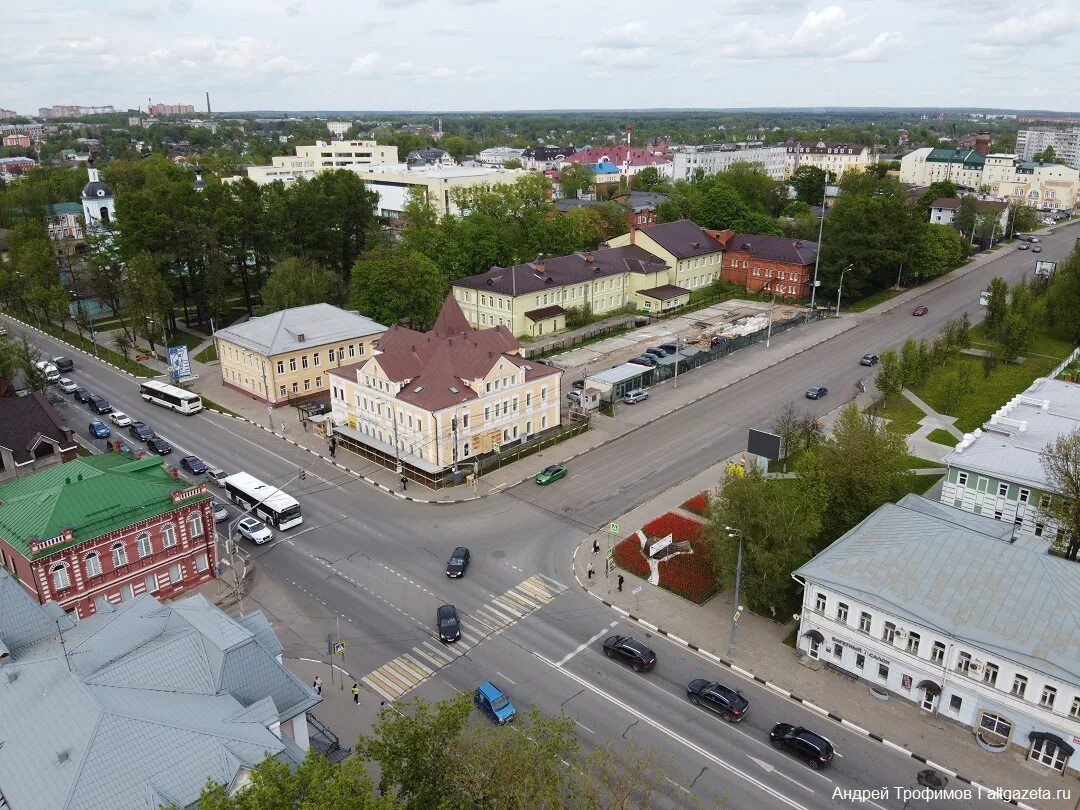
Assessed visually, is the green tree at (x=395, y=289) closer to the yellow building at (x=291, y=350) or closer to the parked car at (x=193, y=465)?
the yellow building at (x=291, y=350)

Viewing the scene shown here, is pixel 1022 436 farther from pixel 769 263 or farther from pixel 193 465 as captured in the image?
pixel 769 263

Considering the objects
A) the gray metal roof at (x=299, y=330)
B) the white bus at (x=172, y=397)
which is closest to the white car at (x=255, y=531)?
the gray metal roof at (x=299, y=330)

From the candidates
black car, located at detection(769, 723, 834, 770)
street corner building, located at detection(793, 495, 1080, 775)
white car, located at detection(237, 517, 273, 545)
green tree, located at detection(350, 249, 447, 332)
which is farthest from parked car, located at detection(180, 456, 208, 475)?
black car, located at detection(769, 723, 834, 770)

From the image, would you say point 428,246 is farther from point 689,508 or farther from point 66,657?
point 66,657

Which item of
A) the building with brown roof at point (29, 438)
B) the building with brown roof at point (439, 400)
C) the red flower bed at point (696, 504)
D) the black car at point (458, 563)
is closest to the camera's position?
the black car at point (458, 563)

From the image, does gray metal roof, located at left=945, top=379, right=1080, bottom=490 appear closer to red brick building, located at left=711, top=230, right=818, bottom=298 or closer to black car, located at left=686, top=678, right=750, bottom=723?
black car, located at left=686, top=678, right=750, bottom=723
